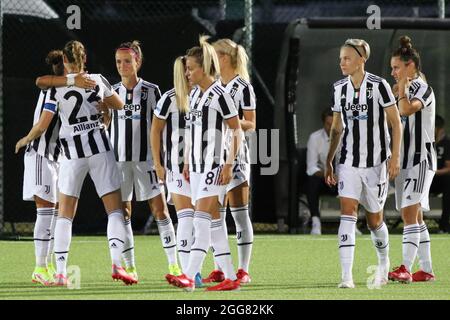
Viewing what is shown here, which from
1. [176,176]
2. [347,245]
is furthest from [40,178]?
[347,245]

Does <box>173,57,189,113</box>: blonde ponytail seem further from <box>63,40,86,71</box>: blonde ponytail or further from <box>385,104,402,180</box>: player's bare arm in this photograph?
<box>385,104,402,180</box>: player's bare arm

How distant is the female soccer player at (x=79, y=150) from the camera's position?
30.8ft

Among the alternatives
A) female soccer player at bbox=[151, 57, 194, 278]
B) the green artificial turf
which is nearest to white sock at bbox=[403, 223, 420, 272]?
the green artificial turf

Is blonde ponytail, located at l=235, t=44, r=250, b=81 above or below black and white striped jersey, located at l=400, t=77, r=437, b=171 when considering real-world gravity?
above

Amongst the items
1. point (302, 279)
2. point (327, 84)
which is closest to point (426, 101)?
point (302, 279)

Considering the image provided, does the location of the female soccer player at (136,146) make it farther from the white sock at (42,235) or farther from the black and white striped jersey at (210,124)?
the black and white striped jersey at (210,124)

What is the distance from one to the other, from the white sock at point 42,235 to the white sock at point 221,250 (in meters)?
1.62

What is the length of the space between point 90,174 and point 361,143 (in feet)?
6.63

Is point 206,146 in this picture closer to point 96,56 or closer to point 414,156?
point 414,156

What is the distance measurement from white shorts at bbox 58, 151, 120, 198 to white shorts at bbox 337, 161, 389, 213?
5.57 ft

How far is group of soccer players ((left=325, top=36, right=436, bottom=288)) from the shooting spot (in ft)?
30.5

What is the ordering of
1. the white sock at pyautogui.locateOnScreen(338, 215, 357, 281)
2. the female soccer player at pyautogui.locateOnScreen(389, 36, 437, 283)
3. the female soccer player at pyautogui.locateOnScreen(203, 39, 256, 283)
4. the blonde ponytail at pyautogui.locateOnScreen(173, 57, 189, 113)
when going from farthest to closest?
the female soccer player at pyautogui.locateOnScreen(389, 36, 437, 283)
the female soccer player at pyautogui.locateOnScreen(203, 39, 256, 283)
the white sock at pyautogui.locateOnScreen(338, 215, 357, 281)
the blonde ponytail at pyautogui.locateOnScreen(173, 57, 189, 113)
